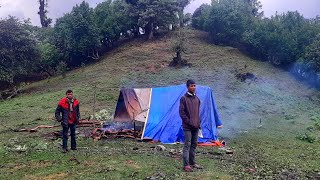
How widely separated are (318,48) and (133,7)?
699 inches

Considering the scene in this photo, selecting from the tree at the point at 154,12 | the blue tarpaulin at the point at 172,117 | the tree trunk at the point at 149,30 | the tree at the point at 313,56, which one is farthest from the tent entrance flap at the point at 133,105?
the tree trunk at the point at 149,30

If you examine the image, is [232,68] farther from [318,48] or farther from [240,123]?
[240,123]

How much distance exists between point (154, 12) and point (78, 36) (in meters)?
7.24

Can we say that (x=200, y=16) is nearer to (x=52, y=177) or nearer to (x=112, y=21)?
(x=112, y=21)

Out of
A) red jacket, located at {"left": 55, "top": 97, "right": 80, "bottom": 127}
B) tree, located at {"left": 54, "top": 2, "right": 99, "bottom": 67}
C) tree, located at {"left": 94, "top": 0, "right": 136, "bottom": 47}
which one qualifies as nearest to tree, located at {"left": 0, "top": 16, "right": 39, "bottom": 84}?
tree, located at {"left": 54, "top": 2, "right": 99, "bottom": 67}

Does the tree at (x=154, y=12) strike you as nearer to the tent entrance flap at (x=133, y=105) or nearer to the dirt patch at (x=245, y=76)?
the dirt patch at (x=245, y=76)

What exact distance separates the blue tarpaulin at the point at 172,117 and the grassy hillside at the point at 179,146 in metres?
0.88

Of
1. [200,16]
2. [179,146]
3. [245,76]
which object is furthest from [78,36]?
[179,146]

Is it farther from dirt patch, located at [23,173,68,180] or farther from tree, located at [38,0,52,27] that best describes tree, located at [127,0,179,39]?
dirt patch, located at [23,173,68,180]

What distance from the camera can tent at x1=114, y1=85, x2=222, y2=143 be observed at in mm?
13688

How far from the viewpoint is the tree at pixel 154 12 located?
36.6 meters

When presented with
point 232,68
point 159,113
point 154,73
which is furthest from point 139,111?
point 232,68

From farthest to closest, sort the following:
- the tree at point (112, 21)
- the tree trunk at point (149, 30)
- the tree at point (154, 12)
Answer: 1. the tree trunk at point (149, 30)
2. the tree at point (112, 21)
3. the tree at point (154, 12)

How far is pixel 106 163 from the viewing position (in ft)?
32.3
